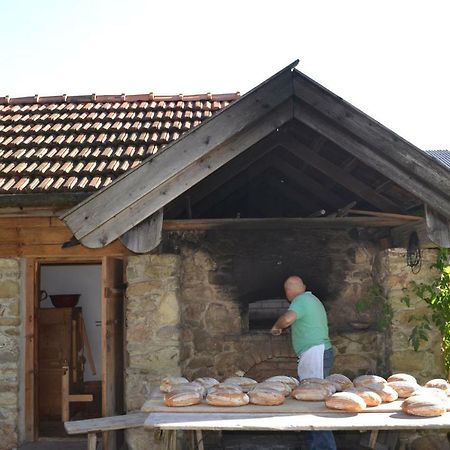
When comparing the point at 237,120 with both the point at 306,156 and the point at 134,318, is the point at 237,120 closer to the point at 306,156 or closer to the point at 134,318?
the point at 306,156

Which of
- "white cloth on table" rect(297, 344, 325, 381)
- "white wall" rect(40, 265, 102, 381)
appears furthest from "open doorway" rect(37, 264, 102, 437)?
"white cloth on table" rect(297, 344, 325, 381)

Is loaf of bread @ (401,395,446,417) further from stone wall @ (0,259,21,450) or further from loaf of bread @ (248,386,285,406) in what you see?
stone wall @ (0,259,21,450)

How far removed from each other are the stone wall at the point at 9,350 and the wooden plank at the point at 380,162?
141 inches

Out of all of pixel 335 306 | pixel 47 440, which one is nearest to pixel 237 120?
pixel 335 306

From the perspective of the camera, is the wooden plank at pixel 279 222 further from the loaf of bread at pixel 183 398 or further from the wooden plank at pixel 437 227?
the loaf of bread at pixel 183 398

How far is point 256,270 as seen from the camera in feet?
22.0

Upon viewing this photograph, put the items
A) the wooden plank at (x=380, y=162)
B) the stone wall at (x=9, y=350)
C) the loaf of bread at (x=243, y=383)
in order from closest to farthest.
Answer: the loaf of bread at (x=243, y=383)
the wooden plank at (x=380, y=162)
the stone wall at (x=9, y=350)

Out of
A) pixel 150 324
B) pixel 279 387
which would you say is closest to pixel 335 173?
pixel 279 387

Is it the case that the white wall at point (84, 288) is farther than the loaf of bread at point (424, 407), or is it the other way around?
the white wall at point (84, 288)

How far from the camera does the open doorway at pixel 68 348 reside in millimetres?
7934

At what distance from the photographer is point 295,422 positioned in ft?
12.3

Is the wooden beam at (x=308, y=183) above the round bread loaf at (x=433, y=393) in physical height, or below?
above

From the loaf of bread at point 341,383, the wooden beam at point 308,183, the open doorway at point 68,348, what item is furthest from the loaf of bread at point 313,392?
the open doorway at point 68,348

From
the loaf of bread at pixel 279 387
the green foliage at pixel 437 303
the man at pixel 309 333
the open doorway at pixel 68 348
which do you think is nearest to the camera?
the loaf of bread at pixel 279 387
